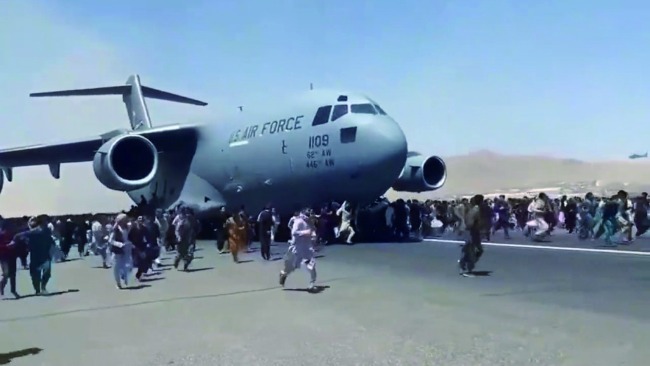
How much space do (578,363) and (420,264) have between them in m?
7.90

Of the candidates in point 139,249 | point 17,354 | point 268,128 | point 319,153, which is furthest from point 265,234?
point 17,354

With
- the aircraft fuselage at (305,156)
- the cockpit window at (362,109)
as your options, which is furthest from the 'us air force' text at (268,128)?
the cockpit window at (362,109)

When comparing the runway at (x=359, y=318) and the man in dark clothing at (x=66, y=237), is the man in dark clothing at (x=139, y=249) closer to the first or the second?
the runway at (x=359, y=318)

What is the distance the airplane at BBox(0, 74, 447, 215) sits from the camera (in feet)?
57.5

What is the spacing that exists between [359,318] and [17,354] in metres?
3.52

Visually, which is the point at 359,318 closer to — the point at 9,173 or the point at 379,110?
the point at 379,110

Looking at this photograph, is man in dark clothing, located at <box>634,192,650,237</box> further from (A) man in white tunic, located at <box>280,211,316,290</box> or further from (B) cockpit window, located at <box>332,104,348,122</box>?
(A) man in white tunic, located at <box>280,211,316,290</box>

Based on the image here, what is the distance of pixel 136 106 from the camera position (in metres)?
30.1

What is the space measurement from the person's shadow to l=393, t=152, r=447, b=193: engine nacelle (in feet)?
56.5

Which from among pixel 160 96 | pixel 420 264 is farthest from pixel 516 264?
pixel 160 96

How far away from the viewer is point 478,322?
7.45 metres

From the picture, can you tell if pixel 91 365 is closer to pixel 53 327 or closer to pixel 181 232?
pixel 53 327

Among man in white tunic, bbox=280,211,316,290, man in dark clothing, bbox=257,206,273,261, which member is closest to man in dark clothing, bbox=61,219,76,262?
man in dark clothing, bbox=257,206,273,261

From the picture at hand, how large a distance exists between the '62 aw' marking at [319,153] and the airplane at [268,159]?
3 cm
